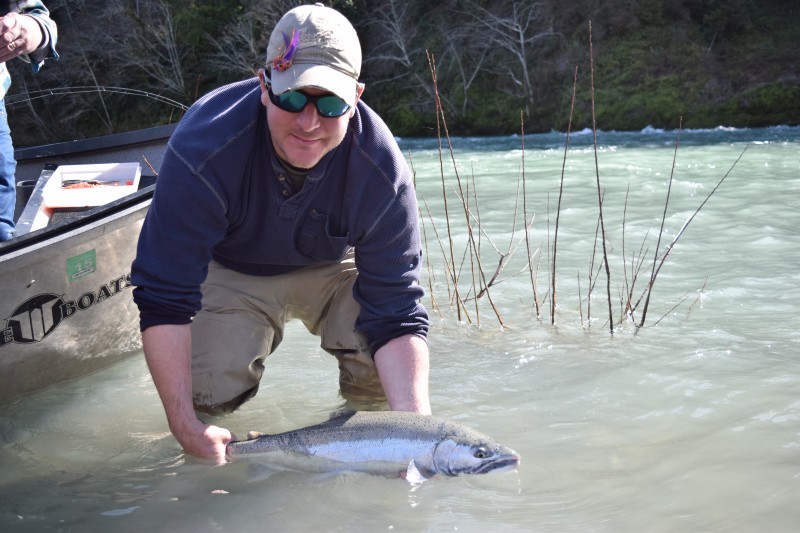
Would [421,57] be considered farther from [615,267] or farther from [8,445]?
[8,445]

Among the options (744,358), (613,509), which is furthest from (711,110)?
(613,509)

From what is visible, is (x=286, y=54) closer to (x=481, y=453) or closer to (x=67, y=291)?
(x=481, y=453)

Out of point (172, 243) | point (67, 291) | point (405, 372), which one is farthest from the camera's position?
point (67, 291)

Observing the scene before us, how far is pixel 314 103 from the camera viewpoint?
2861mm

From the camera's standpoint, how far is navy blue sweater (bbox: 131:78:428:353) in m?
3.00

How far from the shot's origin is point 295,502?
3.13 m

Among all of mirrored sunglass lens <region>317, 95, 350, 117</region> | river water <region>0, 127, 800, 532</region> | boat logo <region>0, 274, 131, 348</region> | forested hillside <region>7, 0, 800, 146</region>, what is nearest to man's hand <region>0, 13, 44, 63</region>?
boat logo <region>0, 274, 131, 348</region>

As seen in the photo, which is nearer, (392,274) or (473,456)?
(473,456)

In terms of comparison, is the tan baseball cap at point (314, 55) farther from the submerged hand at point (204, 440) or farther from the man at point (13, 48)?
the man at point (13, 48)

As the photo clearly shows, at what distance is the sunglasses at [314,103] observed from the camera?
284 cm

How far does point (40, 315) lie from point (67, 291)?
0.18 m

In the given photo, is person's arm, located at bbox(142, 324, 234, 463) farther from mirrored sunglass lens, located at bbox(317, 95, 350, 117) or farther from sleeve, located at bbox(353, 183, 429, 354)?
mirrored sunglass lens, located at bbox(317, 95, 350, 117)

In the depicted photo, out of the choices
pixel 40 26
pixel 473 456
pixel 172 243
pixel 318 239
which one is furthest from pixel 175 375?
pixel 40 26

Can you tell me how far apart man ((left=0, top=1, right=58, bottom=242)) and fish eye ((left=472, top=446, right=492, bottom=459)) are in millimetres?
2994
